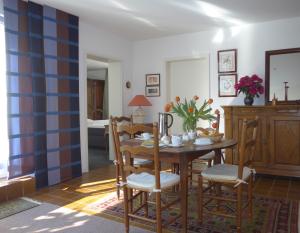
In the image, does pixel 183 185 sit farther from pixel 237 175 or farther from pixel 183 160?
pixel 237 175

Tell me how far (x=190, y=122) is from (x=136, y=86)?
303 cm

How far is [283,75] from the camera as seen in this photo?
4.16m

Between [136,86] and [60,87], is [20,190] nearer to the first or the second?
[60,87]

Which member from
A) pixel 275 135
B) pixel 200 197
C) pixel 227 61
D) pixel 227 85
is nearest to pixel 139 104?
pixel 227 85

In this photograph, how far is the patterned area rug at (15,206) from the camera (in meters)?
2.79

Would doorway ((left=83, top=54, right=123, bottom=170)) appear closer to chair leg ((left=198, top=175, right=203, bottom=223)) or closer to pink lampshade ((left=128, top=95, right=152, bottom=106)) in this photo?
pink lampshade ((left=128, top=95, right=152, bottom=106))

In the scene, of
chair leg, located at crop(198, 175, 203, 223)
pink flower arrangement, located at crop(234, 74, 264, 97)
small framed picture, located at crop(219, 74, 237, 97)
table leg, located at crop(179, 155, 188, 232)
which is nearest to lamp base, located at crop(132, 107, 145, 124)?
small framed picture, located at crop(219, 74, 237, 97)

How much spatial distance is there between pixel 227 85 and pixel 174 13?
153 cm

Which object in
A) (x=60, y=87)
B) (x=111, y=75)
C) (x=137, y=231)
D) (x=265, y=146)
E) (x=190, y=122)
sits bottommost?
(x=137, y=231)

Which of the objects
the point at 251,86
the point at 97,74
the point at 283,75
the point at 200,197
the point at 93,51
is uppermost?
the point at 97,74

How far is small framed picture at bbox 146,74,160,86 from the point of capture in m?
5.31

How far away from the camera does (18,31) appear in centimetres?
328

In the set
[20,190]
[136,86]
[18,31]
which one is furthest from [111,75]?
[20,190]

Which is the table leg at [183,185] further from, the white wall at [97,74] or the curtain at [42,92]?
the white wall at [97,74]
